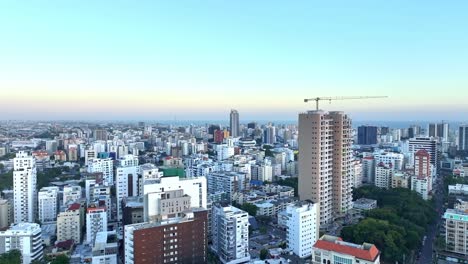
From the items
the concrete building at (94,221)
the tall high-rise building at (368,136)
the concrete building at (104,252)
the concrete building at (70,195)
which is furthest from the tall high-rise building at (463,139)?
the concrete building at (104,252)

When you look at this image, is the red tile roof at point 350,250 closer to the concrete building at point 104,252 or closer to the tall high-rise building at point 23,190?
the concrete building at point 104,252

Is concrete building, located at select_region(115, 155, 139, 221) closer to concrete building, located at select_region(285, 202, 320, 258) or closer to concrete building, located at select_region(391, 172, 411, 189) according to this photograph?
concrete building, located at select_region(285, 202, 320, 258)

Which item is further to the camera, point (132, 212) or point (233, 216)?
point (132, 212)

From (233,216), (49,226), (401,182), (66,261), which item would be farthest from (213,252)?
(401,182)

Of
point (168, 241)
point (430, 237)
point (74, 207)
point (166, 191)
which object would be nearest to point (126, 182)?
point (74, 207)

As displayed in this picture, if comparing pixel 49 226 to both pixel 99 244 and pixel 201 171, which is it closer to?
pixel 99 244
